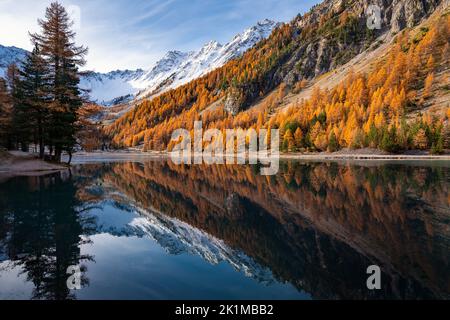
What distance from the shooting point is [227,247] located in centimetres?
1111

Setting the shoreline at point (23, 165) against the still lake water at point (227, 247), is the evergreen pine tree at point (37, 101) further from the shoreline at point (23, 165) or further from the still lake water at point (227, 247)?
the still lake water at point (227, 247)

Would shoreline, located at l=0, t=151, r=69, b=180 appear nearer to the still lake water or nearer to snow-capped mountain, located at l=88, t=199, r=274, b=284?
the still lake water

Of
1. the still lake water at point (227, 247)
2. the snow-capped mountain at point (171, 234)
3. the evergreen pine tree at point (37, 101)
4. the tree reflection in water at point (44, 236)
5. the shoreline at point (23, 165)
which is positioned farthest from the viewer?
the evergreen pine tree at point (37, 101)

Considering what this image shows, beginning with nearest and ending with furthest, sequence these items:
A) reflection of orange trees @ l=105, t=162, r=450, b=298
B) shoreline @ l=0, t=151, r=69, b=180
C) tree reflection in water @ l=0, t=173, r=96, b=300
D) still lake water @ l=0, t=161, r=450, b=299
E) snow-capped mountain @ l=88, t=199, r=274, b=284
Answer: still lake water @ l=0, t=161, r=450, b=299
tree reflection in water @ l=0, t=173, r=96, b=300
snow-capped mountain @ l=88, t=199, r=274, b=284
reflection of orange trees @ l=105, t=162, r=450, b=298
shoreline @ l=0, t=151, r=69, b=180

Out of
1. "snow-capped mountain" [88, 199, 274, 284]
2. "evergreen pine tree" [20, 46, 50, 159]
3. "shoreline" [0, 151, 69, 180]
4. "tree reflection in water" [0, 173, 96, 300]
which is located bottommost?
"snow-capped mountain" [88, 199, 274, 284]

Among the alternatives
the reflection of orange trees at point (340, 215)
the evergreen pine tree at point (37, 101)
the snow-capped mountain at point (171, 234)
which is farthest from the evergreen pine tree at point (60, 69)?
the snow-capped mountain at point (171, 234)

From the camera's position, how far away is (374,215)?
49.4 feet

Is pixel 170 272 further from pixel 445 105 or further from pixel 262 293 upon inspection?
pixel 445 105

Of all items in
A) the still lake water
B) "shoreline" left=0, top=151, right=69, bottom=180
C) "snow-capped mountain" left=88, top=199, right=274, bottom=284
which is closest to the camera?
the still lake water

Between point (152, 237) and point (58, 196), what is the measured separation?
37.8ft

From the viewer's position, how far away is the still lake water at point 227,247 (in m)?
7.59

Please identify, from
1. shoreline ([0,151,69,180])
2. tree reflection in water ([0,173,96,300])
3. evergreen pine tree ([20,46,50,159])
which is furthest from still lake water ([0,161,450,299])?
evergreen pine tree ([20,46,50,159])

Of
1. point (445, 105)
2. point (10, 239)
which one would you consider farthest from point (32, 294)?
point (445, 105)

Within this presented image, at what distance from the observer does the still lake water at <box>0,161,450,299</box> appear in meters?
7.59
